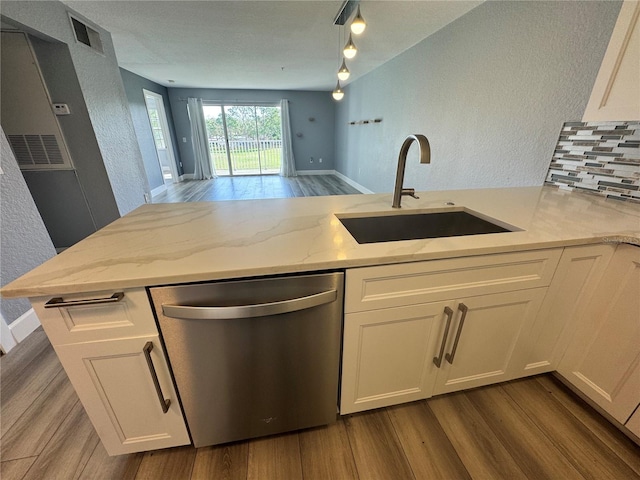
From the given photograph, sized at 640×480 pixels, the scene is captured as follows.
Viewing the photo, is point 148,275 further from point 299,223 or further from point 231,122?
point 231,122

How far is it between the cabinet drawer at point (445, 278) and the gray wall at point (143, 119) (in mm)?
5383

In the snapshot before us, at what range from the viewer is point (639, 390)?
3.36ft

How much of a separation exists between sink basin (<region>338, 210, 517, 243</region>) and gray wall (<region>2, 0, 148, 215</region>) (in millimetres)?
2871

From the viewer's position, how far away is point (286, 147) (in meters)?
7.45

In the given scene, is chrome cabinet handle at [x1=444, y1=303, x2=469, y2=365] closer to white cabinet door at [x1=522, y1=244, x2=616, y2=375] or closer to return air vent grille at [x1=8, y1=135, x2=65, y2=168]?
white cabinet door at [x1=522, y1=244, x2=616, y2=375]

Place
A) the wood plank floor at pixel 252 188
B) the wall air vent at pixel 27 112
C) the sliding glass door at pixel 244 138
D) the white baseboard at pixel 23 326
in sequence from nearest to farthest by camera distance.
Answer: the white baseboard at pixel 23 326 → the wall air vent at pixel 27 112 → the wood plank floor at pixel 252 188 → the sliding glass door at pixel 244 138

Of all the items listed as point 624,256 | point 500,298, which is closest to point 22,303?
point 500,298

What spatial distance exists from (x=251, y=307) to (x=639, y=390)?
1536mm

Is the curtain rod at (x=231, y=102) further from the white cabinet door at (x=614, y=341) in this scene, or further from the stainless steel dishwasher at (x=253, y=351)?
the white cabinet door at (x=614, y=341)

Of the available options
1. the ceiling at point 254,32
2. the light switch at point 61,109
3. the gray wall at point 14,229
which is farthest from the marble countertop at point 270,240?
the light switch at point 61,109

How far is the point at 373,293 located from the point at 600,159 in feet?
5.32

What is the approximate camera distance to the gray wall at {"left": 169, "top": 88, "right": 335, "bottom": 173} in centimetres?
675

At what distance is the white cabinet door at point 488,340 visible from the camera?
107 centimetres

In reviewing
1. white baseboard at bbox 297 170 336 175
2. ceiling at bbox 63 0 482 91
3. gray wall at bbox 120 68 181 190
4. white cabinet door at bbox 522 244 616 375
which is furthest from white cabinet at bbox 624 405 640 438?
white baseboard at bbox 297 170 336 175
